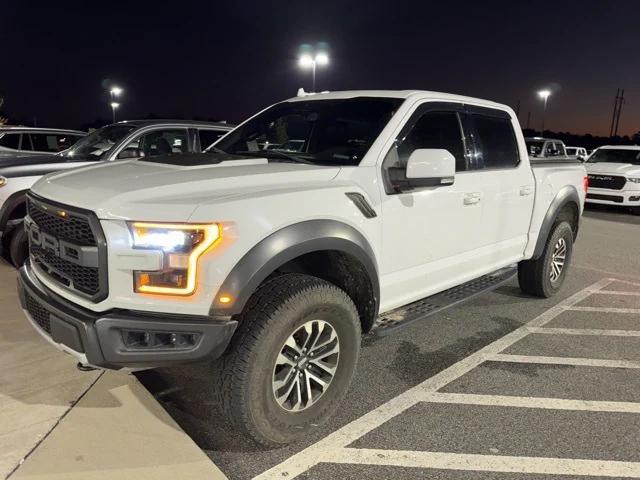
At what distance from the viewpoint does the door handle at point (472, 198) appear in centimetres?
399

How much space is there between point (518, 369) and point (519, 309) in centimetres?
153

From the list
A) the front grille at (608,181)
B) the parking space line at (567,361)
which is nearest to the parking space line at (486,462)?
the parking space line at (567,361)

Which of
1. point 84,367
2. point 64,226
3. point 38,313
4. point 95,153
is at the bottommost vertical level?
point 84,367

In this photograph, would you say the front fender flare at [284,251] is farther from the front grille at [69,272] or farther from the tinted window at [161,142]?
the tinted window at [161,142]

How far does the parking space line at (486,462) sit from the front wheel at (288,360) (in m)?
0.32

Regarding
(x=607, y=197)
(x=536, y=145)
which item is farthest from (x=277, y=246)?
(x=607, y=197)

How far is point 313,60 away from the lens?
2059 cm

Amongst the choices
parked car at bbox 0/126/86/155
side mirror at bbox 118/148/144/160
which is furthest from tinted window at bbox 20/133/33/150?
side mirror at bbox 118/148/144/160

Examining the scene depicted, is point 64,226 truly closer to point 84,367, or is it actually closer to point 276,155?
point 84,367

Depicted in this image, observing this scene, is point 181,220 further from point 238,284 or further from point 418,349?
point 418,349

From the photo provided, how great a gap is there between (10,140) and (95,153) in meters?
3.81

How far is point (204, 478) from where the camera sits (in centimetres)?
260

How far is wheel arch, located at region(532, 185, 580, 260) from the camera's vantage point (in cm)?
523

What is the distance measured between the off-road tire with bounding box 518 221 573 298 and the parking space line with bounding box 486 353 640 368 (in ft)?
4.61
